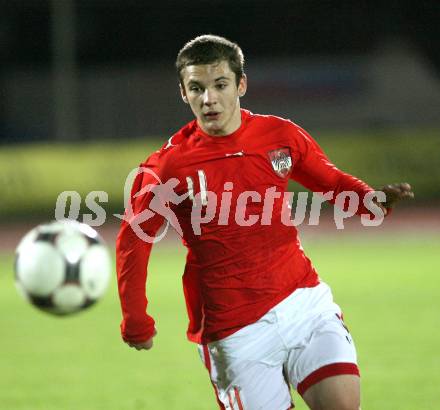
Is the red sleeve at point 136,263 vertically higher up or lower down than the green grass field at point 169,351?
higher up

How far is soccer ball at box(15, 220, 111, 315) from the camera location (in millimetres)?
4410

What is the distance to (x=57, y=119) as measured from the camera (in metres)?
28.7

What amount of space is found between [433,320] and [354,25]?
21757 mm

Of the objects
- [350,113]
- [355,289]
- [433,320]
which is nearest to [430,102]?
[350,113]

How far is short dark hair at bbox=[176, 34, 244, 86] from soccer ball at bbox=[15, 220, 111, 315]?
95 cm

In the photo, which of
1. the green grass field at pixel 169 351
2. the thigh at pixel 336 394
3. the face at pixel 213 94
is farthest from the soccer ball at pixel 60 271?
the green grass field at pixel 169 351

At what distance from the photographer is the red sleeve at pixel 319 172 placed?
14.7 feet

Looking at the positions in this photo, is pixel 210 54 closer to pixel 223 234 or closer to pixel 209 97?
pixel 209 97

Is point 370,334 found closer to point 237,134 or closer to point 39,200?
point 237,134

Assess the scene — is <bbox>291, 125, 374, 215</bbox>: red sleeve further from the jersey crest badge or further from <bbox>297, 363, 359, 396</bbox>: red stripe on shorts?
<bbox>297, 363, 359, 396</bbox>: red stripe on shorts

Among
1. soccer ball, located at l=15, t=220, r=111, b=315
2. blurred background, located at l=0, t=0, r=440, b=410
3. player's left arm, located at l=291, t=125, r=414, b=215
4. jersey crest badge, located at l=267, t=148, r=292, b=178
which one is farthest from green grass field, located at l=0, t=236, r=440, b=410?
jersey crest badge, located at l=267, t=148, r=292, b=178

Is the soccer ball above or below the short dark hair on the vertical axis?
below

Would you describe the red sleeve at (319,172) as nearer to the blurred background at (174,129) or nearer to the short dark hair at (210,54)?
the short dark hair at (210,54)

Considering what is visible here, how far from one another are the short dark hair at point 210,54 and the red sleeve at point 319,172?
446mm
